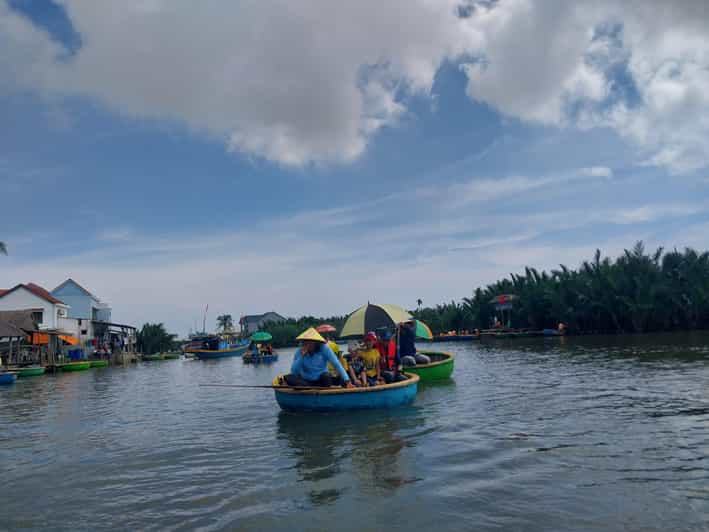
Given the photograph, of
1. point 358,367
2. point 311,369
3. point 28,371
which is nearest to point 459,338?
point 28,371

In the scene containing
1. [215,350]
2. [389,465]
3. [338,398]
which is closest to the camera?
[389,465]

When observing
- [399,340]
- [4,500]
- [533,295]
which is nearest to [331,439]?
[4,500]

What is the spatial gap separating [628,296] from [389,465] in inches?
1677

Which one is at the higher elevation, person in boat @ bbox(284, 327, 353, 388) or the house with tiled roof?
the house with tiled roof

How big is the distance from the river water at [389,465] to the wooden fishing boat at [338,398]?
29 cm

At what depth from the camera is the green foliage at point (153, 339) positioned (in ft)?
209

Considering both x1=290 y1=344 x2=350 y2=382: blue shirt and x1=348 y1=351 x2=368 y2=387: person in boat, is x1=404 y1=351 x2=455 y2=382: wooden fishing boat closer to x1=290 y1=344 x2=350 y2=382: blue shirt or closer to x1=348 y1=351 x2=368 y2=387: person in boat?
x1=348 y1=351 x2=368 y2=387: person in boat

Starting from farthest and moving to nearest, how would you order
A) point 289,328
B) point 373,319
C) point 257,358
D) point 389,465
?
point 289,328 < point 257,358 < point 373,319 < point 389,465

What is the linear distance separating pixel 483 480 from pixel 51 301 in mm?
46316

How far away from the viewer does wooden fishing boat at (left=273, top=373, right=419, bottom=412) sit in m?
10.7

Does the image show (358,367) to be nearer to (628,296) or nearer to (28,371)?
(28,371)

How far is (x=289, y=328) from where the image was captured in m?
79.2

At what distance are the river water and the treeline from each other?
32.7 m

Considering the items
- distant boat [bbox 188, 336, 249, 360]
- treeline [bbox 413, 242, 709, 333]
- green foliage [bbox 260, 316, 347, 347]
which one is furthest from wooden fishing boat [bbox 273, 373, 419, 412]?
green foliage [bbox 260, 316, 347, 347]
